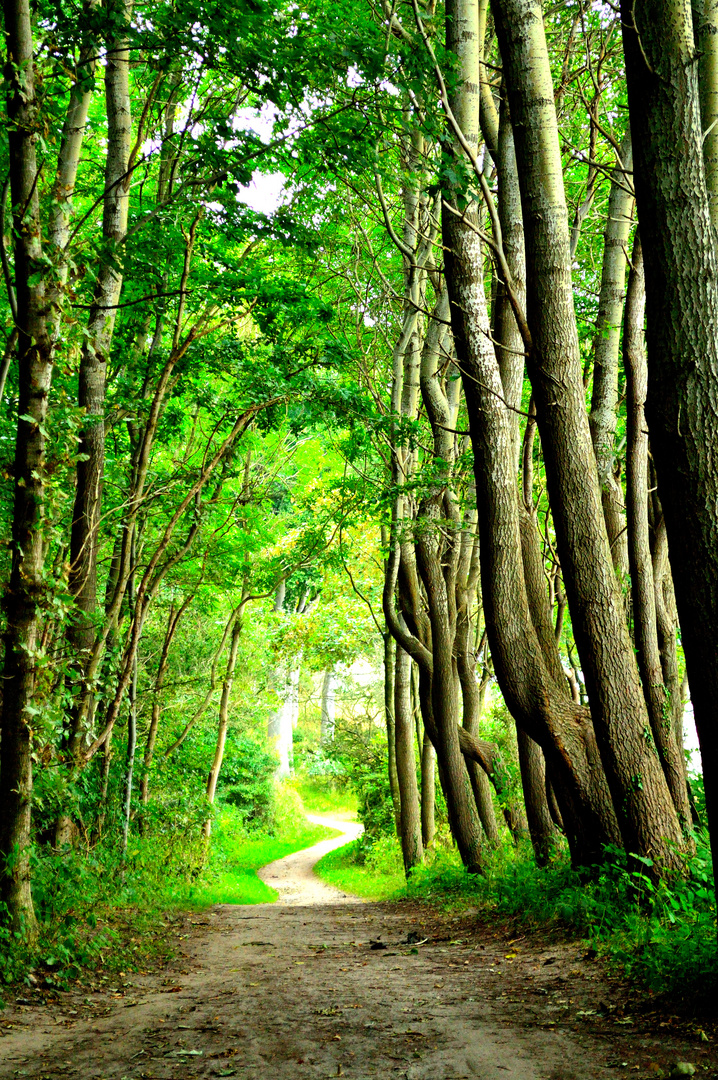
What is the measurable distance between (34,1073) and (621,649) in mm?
4703

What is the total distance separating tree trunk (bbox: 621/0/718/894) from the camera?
390cm

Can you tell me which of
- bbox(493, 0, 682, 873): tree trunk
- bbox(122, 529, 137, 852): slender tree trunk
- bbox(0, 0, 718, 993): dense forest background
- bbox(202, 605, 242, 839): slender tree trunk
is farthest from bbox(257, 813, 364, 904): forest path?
bbox(493, 0, 682, 873): tree trunk

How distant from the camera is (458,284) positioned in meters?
7.87

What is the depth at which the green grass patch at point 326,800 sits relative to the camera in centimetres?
3975

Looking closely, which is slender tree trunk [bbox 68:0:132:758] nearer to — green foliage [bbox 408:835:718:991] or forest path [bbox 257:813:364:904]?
green foliage [bbox 408:835:718:991]

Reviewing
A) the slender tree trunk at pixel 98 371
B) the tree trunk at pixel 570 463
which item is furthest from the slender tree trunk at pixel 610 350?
the slender tree trunk at pixel 98 371

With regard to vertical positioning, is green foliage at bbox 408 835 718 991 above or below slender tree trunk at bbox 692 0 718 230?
below

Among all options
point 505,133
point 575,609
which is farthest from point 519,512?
point 505,133

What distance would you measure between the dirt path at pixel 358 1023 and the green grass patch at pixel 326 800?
3309cm

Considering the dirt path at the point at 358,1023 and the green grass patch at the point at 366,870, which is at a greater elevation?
the dirt path at the point at 358,1023

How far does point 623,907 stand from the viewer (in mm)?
6254

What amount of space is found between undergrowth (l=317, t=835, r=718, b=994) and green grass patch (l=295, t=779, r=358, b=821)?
29.4m

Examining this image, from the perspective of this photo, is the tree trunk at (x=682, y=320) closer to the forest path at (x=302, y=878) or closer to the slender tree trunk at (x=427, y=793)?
the slender tree trunk at (x=427, y=793)

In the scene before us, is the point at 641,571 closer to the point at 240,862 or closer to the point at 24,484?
the point at 24,484
